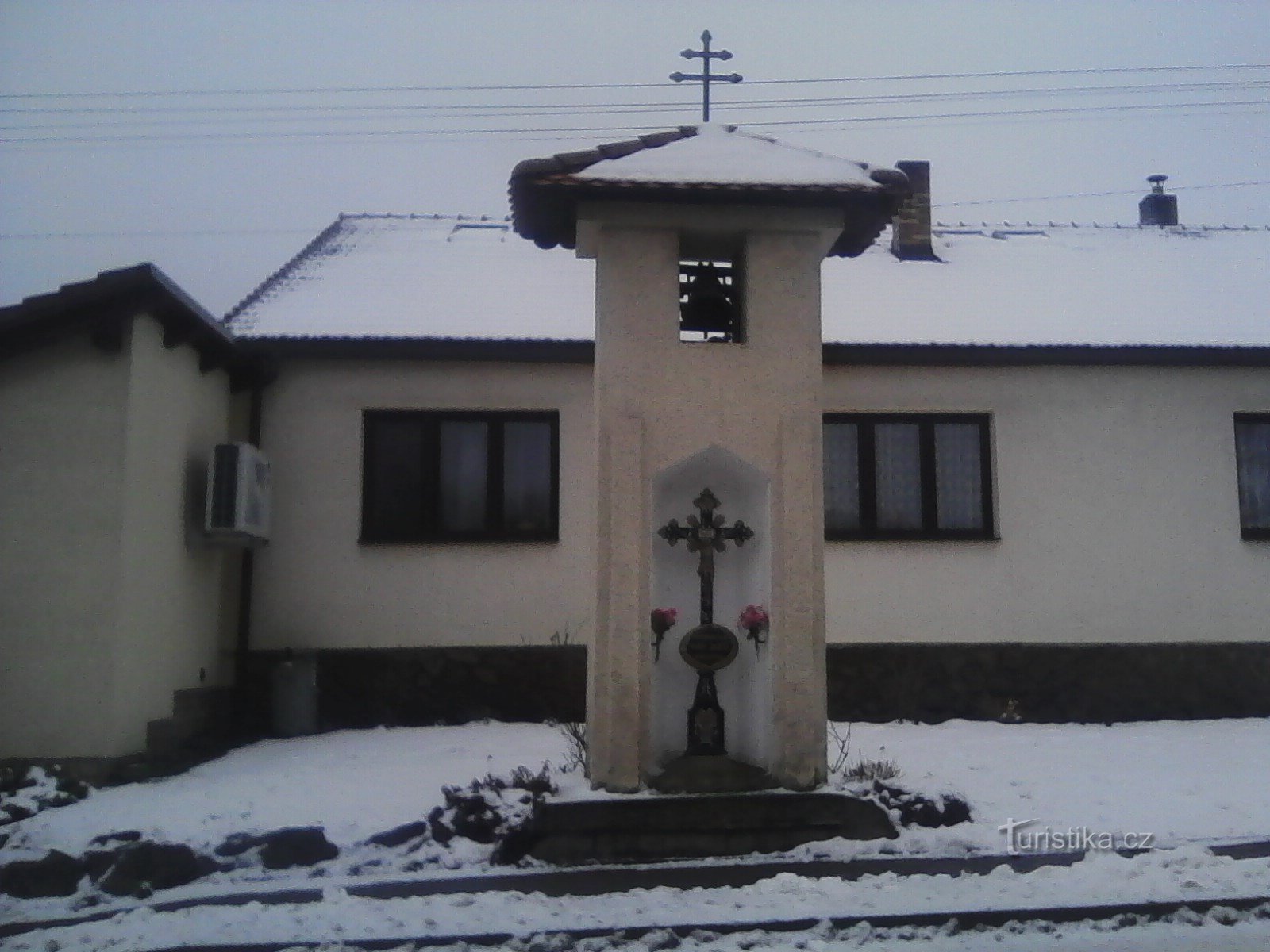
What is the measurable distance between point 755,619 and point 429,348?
5.33 m

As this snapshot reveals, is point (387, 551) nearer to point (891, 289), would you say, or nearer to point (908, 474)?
point (908, 474)

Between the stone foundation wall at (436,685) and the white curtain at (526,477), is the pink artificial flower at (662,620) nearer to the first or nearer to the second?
the stone foundation wall at (436,685)

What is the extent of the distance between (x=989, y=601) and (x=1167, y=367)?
10.8ft

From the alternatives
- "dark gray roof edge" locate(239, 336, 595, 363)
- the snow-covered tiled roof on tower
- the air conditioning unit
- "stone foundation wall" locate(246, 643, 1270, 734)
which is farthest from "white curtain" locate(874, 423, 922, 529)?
the air conditioning unit

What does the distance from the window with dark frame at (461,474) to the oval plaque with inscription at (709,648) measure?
13.1 feet

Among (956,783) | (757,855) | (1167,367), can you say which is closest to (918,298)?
(1167,367)

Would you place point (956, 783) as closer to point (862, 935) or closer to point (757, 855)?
point (757, 855)

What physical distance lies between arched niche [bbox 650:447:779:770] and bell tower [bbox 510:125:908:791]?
17 millimetres

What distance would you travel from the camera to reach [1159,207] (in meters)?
17.3

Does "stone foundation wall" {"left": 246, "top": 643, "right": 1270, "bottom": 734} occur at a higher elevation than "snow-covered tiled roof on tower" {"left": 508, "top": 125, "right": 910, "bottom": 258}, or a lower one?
lower

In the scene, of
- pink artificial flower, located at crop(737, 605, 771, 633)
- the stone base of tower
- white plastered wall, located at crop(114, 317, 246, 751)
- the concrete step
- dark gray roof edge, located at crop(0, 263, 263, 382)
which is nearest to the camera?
the concrete step

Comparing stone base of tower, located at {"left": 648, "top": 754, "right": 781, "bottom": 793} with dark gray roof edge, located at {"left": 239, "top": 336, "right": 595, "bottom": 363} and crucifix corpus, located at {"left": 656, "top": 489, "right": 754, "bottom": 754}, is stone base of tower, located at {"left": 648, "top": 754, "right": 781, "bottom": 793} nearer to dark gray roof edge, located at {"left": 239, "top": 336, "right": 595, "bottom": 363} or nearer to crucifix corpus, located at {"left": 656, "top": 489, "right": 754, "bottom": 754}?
crucifix corpus, located at {"left": 656, "top": 489, "right": 754, "bottom": 754}

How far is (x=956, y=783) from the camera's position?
855 centimetres

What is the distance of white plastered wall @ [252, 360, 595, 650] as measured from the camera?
1157 centimetres
